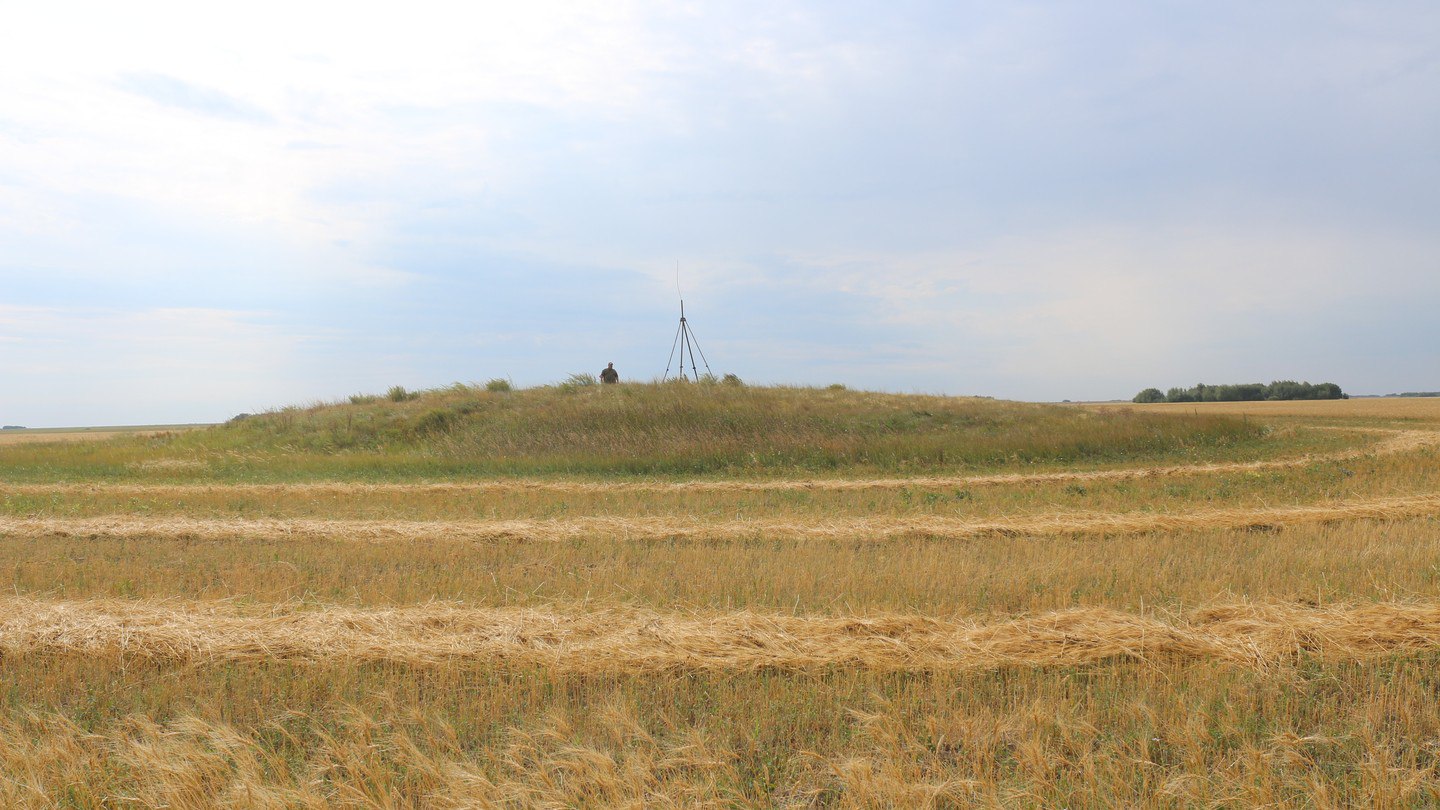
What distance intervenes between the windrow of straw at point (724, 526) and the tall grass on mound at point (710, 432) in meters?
7.75

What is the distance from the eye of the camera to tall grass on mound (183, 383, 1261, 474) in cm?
2027

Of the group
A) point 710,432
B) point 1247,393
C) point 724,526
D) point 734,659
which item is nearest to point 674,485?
point 724,526

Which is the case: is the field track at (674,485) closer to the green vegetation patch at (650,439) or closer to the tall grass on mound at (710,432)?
the green vegetation patch at (650,439)

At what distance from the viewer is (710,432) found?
22984mm

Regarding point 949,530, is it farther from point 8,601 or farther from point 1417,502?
point 8,601

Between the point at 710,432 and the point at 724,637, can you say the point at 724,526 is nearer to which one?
the point at 724,637

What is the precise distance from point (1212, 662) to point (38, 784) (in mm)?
6441

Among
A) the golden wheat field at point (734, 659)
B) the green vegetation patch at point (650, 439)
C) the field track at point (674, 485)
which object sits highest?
the green vegetation patch at point (650, 439)

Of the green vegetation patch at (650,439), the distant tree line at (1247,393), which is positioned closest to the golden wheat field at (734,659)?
the green vegetation patch at (650,439)

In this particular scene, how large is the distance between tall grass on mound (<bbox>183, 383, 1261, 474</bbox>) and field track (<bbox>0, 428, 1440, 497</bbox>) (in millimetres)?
2549

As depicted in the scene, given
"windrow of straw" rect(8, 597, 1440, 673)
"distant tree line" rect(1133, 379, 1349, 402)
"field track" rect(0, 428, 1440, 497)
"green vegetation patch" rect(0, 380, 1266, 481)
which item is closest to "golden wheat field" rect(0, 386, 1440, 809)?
"windrow of straw" rect(8, 597, 1440, 673)

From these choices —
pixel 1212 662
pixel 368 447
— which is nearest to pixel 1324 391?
pixel 368 447

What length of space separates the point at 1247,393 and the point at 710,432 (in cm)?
6502

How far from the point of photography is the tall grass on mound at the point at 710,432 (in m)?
20.3
